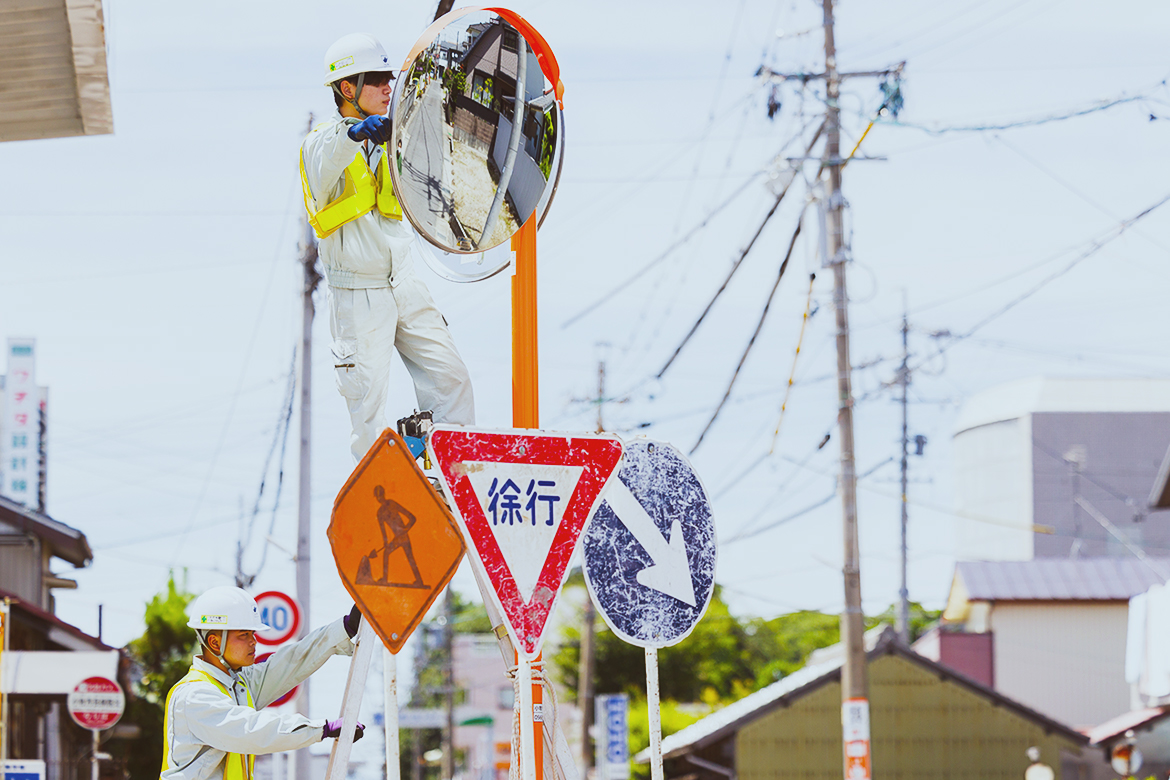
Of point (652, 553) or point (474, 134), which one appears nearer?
point (652, 553)

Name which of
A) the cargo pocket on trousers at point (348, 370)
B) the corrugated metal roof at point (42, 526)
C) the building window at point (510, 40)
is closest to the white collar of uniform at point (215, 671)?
the cargo pocket on trousers at point (348, 370)

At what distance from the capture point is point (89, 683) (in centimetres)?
1806

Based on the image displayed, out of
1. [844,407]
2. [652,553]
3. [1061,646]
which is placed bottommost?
[1061,646]

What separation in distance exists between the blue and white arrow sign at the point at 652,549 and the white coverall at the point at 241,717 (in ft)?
3.90

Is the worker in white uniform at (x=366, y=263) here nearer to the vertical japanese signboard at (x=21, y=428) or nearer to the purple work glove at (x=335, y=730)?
the purple work glove at (x=335, y=730)

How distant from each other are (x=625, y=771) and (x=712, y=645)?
31.6 metres

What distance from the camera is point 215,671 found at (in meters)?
6.03

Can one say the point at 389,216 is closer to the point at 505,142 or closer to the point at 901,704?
the point at 505,142

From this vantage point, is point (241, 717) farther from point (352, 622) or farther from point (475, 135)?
point (475, 135)

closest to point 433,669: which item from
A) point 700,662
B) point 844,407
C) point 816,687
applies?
point 700,662

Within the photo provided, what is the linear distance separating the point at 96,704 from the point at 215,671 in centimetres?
1295

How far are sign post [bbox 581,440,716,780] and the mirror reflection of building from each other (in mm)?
1154

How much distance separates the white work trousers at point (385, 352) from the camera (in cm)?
617

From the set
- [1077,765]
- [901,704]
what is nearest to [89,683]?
[901,704]
